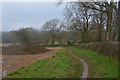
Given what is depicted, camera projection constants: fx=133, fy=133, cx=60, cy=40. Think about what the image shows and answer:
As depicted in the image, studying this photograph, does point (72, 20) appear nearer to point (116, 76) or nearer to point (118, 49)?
point (118, 49)

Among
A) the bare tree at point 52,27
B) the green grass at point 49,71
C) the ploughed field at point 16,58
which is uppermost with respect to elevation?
the bare tree at point 52,27

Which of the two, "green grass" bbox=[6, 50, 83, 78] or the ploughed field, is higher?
"green grass" bbox=[6, 50, 83, 78]

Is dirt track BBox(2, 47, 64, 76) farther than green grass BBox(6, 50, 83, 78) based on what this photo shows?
Yes

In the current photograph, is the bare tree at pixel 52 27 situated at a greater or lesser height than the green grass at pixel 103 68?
greater

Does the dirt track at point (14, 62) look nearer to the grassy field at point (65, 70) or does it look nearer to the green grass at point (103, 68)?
the grassy field at point (65, 70)

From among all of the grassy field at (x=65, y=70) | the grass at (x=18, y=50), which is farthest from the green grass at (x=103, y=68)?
the grass at (x=18, y=50)

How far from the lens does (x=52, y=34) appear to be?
60250 mm

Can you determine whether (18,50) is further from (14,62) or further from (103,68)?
(103,68)

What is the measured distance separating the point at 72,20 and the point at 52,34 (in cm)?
2750

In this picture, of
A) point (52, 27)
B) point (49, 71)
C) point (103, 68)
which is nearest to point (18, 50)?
point (49, 71)

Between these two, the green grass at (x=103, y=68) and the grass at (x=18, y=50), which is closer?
the green grass at (x=103, y=68)

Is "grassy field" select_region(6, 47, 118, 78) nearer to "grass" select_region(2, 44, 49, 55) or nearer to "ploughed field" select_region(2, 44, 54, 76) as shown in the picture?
"ploughed field" select_region(2, 44, 54, 76)

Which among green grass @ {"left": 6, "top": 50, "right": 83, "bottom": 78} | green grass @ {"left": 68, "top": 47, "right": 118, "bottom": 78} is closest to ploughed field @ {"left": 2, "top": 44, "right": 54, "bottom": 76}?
green grass @ {"left": 6, "top": 50, "right": 83, "bottom": 78}

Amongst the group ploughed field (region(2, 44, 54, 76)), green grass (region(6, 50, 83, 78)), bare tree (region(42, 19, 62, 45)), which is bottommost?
ploughed field (region(2, 44, 54, 76))
